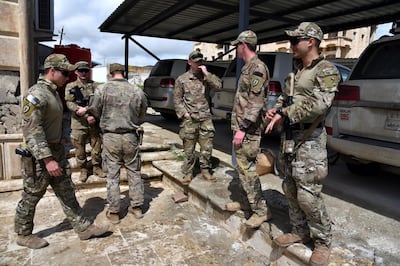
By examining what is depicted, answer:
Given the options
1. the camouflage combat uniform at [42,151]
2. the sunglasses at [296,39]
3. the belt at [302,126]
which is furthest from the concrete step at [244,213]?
the sunglasses at [296,39]

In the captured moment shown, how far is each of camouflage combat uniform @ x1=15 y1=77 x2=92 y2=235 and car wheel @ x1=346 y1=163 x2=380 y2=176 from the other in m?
3.74

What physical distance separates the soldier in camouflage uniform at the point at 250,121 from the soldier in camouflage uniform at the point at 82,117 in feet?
7.45

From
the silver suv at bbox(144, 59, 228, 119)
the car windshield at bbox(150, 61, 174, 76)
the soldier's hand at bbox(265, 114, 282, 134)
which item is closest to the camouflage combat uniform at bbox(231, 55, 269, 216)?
the soldier's hand at bbox(265, 114, 282, 134)

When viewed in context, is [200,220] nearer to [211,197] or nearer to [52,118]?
[211,197]

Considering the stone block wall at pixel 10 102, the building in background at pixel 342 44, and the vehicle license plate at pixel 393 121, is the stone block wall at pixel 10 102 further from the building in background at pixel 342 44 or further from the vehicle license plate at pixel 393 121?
the building in background at pixel 342 44

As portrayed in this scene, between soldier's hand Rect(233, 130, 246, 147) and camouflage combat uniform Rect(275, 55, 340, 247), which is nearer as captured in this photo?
camouflage combat uniform Rect(275, 55, 340, 247)

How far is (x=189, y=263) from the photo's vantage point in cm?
293

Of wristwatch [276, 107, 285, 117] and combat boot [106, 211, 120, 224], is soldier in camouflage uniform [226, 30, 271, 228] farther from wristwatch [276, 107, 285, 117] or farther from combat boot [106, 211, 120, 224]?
combat boot [106, 211, 120, 224]

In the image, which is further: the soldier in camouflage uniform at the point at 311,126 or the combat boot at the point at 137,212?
the combat boot at the point at 137,212

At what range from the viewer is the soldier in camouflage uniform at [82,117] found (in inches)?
175

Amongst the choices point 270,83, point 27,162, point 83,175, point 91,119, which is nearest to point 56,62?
point 27,162

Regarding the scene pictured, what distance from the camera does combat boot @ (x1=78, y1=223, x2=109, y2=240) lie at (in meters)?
3.28

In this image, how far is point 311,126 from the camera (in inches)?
95.7

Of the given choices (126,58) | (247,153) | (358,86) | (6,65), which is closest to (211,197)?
(247,153)
